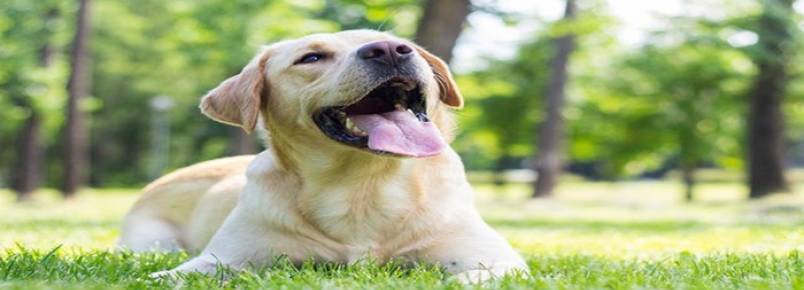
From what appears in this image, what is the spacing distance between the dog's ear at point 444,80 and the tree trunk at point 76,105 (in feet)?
63.1

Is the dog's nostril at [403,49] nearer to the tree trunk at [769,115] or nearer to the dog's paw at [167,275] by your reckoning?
the dog's paw at [167,275]

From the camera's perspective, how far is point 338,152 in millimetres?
4324

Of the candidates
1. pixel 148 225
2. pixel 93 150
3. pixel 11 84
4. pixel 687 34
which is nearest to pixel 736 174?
pixel 687 34

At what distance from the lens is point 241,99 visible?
4.48m

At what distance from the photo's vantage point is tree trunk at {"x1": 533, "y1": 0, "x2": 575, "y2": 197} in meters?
22.7

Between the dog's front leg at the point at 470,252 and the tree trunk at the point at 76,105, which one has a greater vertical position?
the dog's front leg at the point at 470,252

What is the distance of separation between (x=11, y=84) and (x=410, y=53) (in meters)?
21.8

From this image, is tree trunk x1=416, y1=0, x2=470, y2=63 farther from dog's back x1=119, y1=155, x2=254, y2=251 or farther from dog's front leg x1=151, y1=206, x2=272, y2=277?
dog's front leg x1=151, y1=206, x2=272, y2=277

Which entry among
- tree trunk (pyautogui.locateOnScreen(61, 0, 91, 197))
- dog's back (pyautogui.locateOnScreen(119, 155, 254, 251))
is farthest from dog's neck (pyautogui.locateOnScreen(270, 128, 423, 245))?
tree trunk (pyautogui.locateOnScreen(61, 0, 91, 197))

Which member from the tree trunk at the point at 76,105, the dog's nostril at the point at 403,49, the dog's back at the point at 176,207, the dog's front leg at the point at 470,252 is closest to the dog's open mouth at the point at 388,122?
the dog's nostril at the point at 403,49

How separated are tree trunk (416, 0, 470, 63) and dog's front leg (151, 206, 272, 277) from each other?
24.8 feet

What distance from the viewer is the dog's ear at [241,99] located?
4.44 metres

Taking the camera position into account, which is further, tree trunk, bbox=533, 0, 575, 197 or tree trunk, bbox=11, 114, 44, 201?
tree trunk, bbox=11, 114, 44, 201

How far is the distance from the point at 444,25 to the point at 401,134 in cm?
793
